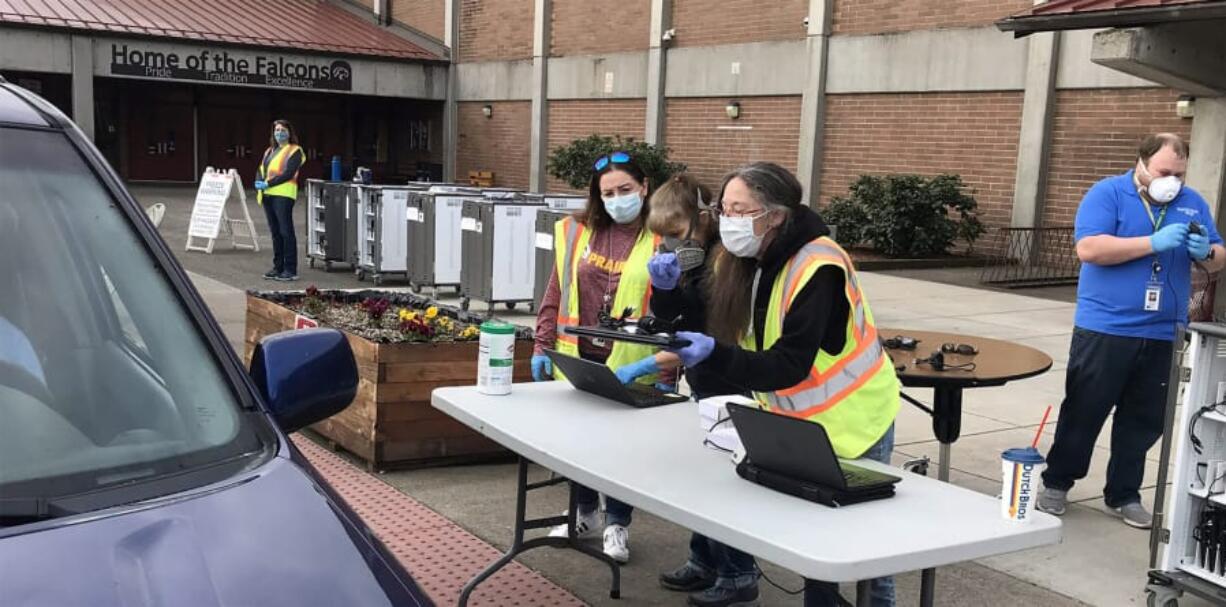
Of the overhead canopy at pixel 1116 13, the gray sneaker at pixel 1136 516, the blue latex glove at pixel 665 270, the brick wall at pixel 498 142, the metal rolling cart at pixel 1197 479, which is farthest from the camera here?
the brick wall at pixel 498 142

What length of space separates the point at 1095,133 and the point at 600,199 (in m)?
13.2

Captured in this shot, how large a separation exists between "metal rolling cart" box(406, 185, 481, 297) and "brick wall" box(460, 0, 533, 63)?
16.1m

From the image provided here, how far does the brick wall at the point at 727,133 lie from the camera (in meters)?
21.0

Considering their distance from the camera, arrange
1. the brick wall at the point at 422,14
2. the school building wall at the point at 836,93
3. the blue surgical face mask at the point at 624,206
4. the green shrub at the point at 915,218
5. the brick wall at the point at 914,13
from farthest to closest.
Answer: the brick wall at the point at 422,14 → the brick wall at the point at 914,13 → the green shrub at the point at 915,218 → the school building wall at the point at 836,93 → the blue surgical face mask at the point at 624,206

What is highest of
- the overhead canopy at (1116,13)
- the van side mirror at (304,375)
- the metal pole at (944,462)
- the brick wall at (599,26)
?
the brick wall at (599,26)

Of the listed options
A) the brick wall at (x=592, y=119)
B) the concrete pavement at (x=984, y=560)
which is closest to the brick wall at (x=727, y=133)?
the brick wall at (x=592, y=119)

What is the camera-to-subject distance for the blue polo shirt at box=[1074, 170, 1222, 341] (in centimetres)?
524

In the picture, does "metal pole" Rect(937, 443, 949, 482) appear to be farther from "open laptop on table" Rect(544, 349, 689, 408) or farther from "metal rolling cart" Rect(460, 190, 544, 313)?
"metal rolling cart" Rect(460, 190, 544, 313)

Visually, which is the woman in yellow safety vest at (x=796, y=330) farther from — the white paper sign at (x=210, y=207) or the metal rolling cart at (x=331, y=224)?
the white paper sign at (x=210, y=207)

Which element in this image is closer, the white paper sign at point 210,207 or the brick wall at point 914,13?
the white paper sign at point 210,207

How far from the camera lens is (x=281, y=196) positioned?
13.8 metres

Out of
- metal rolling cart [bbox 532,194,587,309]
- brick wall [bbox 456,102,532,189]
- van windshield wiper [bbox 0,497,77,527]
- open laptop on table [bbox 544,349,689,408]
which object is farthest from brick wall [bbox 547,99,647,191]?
van windshield wiper [bbox 0,497,77,527]

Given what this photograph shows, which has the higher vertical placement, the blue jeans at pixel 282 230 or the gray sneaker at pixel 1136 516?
the blue jeans at pixel 282 230

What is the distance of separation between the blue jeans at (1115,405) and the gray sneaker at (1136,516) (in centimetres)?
4
